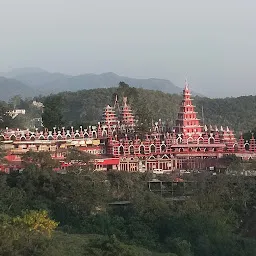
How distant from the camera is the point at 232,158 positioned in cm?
3450

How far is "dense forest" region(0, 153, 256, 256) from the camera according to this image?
2536 centimetres

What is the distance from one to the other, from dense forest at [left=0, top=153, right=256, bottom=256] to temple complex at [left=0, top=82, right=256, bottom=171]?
3964 millimetres

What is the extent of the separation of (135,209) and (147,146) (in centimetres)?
902

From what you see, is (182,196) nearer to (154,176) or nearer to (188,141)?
(154,176)

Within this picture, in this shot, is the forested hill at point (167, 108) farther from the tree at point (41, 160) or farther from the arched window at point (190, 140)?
the tree at point (41, 160)

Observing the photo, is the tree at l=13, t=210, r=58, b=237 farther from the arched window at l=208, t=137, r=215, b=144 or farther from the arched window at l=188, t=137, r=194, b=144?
the arched window at l=208, t=137, r=215, b=144

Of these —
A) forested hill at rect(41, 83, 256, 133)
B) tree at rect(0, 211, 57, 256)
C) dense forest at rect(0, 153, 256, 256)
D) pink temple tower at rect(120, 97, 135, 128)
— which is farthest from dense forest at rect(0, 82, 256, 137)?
tree at rect(0, 211, 57, 256)

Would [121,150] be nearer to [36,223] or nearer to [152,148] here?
[152,148]

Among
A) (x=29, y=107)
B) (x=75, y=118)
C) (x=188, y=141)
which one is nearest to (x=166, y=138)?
(x=188, y=141)

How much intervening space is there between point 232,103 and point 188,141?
1679 inches

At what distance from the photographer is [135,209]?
27812 mm

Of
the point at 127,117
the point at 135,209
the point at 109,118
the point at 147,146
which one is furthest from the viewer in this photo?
the point at 127,117

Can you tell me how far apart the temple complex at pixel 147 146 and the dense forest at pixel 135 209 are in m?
3.96

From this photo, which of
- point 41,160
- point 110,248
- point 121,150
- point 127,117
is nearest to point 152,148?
point 121,150
